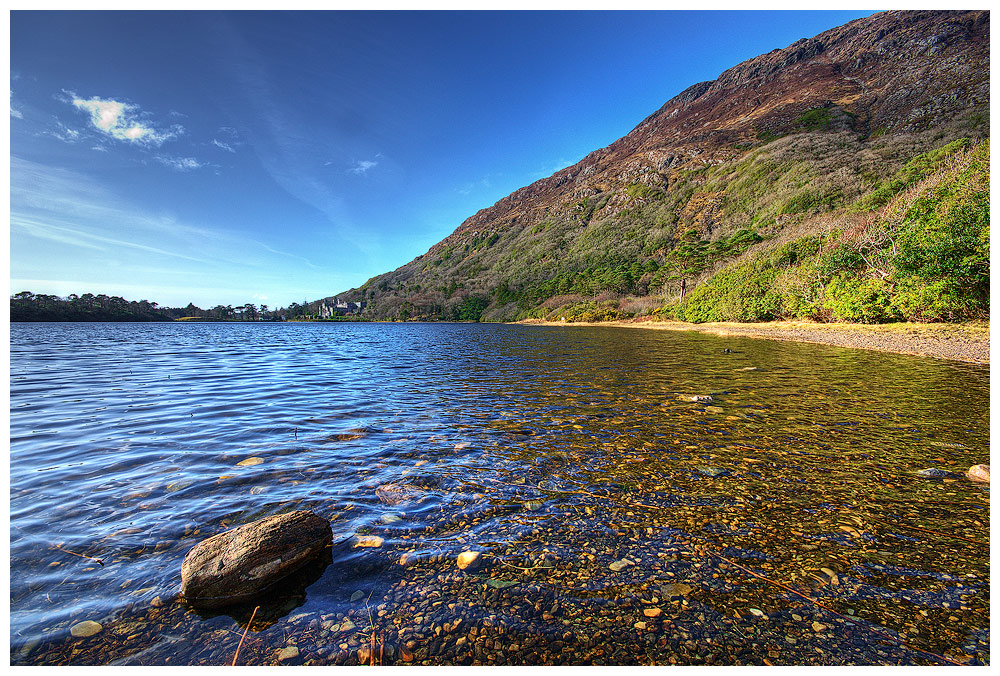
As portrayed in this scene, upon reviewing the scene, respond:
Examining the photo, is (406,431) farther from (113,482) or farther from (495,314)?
(495,314)

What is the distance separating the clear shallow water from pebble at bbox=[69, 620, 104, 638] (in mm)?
71

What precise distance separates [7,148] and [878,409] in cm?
1700

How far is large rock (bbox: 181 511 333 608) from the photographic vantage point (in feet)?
12.4

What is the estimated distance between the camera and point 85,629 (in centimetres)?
342

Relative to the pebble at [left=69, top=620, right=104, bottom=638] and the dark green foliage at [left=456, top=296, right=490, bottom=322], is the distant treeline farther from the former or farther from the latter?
the pebble at [left=69, top=620, right=104, bottom=638]

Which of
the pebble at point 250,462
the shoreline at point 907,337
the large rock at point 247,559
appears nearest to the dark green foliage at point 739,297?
the shoreline at point 907,337

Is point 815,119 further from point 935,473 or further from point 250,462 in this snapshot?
point 250,462

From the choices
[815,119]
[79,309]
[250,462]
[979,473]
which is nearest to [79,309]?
[79,309]

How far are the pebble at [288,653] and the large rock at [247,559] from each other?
0.92m

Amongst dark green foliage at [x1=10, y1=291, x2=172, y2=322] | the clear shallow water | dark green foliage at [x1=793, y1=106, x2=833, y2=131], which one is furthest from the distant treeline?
dark green foliage at [x1=793, y1=106, x2=833, y2=131]

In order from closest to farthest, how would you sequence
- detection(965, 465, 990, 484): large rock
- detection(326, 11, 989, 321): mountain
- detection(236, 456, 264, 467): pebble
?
detection(965, 465, 990, 484): large rock, detection(236, 456, 264, 467): pebble, detection(326, 11, 989, 321): mountain

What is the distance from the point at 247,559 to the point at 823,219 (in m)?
79.4

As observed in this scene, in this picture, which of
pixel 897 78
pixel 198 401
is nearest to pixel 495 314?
pixel 198 401

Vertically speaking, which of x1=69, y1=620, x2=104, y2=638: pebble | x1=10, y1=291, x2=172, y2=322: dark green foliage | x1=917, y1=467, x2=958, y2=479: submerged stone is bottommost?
x1=917, y1=467, x2=958, y2=479: submerged stone
